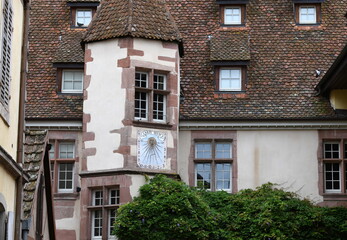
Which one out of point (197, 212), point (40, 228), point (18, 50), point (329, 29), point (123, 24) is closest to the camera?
point (18, 50)

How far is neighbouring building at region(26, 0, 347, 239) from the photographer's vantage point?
2773cm

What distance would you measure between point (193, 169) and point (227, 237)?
3054 mm

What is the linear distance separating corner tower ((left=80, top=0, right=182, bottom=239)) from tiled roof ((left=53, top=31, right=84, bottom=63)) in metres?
1.19

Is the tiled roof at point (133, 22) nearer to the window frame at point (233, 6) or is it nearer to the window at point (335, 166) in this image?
the window frame at point (233, 6)

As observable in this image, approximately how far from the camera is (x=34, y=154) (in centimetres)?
1534

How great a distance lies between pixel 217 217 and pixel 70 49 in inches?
296

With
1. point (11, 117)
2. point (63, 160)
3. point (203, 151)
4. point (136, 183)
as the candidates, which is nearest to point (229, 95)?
point (203, 151)

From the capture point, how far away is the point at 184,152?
1141 inches

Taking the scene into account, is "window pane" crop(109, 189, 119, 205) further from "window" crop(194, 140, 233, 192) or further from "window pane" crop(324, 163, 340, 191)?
"window pane" crop(324, 163, 340, 191)

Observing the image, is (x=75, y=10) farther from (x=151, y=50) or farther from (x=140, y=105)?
(x=140, y=105)

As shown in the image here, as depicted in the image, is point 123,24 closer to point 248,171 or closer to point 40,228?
point 248,171

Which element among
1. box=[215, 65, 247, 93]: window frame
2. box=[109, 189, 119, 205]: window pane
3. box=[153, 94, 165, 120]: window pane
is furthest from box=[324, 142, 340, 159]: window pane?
box=[109, 189, 119, 205]: window pane

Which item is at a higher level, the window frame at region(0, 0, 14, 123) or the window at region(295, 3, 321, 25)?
the window at region(295, 3, 321, 25)

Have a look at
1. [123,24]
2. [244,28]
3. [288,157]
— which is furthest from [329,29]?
[123,24]
